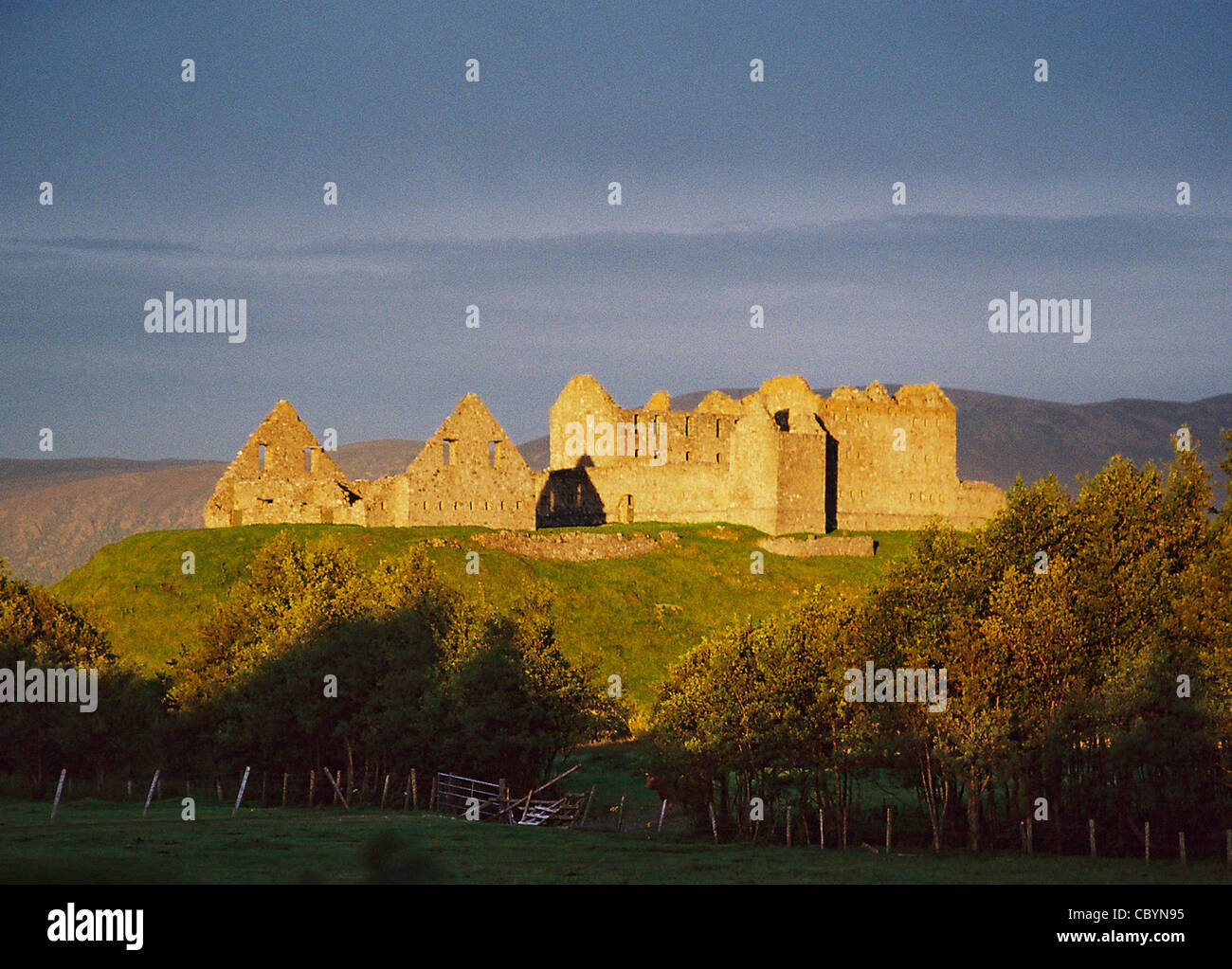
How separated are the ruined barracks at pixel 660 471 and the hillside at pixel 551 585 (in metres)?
4.43

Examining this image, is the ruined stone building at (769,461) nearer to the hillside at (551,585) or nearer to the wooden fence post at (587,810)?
the hillside at (551,585)

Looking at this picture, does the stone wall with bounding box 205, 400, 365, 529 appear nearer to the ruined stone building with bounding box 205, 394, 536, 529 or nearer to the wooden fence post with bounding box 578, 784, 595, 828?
the ruined stone building with bounding box 205, 394, 536, 529

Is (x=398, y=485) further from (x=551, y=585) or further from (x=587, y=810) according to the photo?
(x=587, y=810)

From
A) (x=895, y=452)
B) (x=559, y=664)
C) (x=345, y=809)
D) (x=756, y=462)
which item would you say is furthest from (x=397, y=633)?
(x=895, y=452)

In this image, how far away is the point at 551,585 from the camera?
82.9m

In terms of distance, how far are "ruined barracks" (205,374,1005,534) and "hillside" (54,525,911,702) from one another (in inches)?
174

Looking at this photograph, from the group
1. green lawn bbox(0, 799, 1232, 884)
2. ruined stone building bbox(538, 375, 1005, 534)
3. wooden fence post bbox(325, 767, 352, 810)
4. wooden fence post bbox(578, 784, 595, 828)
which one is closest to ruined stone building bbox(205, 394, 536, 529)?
ruined stone building bbox(538, 375, 1005, 534)

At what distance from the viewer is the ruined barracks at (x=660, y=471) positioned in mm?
91438

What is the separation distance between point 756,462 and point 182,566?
42857 mm

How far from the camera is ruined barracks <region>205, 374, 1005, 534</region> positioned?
300 feet

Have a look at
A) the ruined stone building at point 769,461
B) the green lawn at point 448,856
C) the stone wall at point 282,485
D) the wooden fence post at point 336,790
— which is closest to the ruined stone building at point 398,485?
the stone wall at point 282,485

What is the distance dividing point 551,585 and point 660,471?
27843 millimetres
